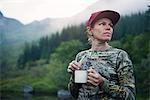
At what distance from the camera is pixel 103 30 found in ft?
3.17

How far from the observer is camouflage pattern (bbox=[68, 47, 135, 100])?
2.95ft

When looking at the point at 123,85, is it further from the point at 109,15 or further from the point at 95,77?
the point at 109,15

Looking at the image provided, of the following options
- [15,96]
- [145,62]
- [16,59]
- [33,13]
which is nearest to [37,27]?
[33,13]

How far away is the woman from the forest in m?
2.21

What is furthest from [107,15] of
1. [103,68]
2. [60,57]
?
[60,57]

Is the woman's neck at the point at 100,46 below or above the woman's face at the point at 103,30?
below

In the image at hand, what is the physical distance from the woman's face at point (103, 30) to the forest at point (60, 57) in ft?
7.25

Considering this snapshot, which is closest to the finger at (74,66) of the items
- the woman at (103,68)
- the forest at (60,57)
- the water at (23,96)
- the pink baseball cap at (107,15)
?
the woman at (103,68)

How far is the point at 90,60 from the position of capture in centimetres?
96

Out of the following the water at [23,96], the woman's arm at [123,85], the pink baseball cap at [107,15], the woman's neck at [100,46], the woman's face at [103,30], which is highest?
the pink baseball cap at [107,15]

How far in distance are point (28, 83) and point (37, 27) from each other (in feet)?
1.72

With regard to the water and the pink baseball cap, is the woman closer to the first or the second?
the pink baseball cap

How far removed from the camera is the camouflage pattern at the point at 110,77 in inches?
35.4

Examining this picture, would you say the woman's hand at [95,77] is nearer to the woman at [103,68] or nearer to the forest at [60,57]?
the woman at [103,68]
